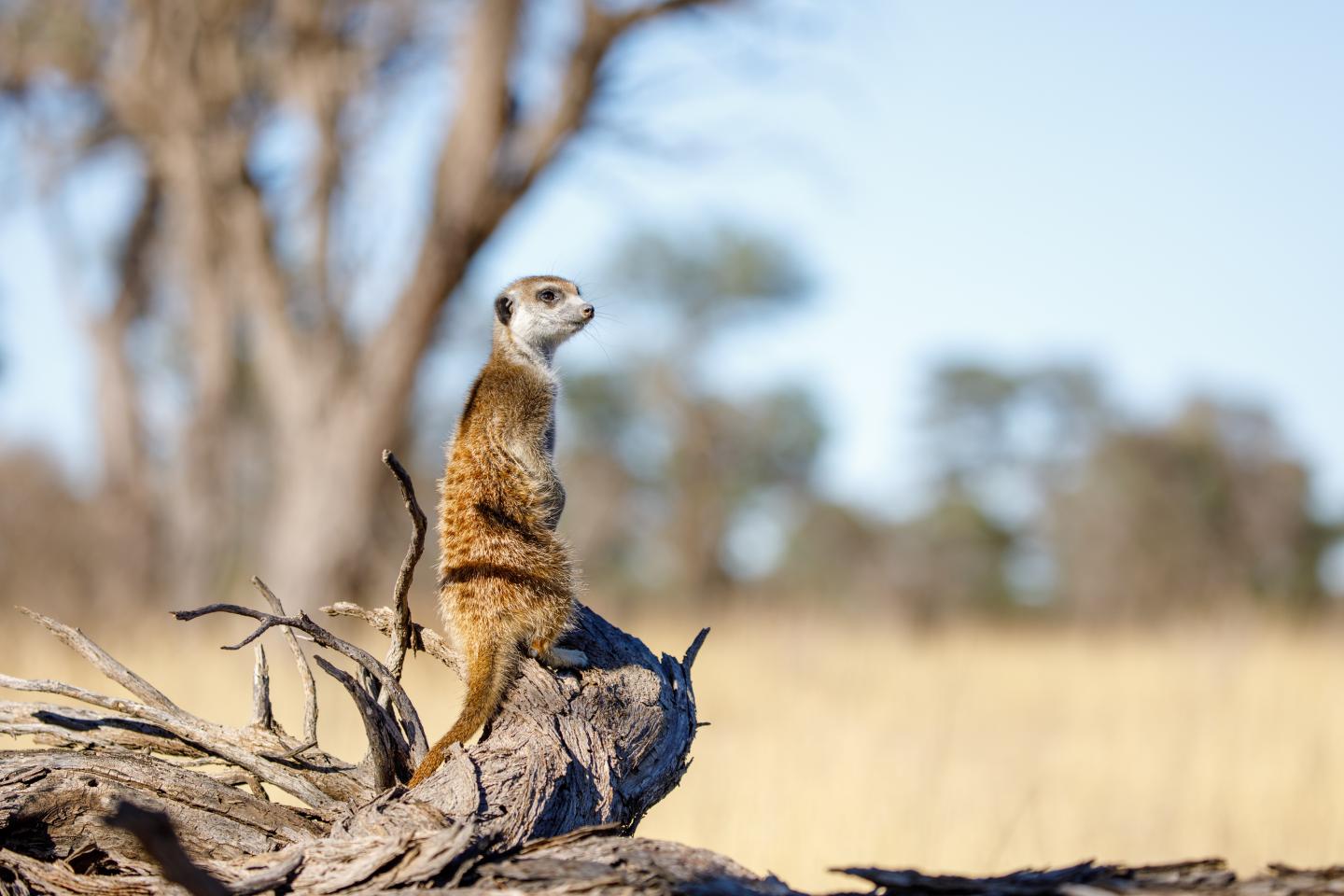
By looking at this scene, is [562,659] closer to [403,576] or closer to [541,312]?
[403,576]

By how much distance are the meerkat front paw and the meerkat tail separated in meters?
0.08

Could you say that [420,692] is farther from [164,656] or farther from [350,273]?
[350,273]

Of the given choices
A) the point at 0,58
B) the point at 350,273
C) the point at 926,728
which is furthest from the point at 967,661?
the point at 0,58

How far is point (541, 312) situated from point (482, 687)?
143 centimetres

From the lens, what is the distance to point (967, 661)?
1088 cm

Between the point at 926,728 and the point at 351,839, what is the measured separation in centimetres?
656

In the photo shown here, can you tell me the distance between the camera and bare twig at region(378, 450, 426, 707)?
212 cm

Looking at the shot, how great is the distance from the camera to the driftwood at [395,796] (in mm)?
1869

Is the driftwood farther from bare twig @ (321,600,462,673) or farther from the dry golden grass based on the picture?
the dry golden grass

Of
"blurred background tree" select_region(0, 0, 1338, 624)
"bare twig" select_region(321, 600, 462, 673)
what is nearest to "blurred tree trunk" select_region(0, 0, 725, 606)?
"blurred background tree" select_region(0, 0, 1338, 624)

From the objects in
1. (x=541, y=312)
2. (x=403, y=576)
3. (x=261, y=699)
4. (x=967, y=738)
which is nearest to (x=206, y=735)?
(x=261, y=699)

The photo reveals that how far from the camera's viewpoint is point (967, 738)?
806 centimetres

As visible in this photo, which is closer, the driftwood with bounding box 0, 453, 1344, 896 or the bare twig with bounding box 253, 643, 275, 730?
the driftwood with bounding box 0, 453, 1344, 896

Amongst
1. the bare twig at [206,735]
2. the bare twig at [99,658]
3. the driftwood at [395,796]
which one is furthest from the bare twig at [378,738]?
the bare twig at [99,658]
